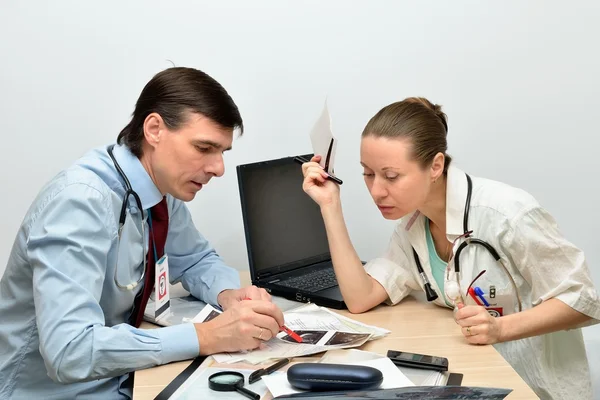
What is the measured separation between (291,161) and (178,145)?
2.01 ft

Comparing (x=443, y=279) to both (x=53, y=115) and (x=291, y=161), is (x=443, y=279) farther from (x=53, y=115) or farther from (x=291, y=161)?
(x=53, y=115)

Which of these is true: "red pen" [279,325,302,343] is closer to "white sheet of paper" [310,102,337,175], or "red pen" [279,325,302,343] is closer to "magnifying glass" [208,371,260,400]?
"magnifying glass" [208,371,260,400]

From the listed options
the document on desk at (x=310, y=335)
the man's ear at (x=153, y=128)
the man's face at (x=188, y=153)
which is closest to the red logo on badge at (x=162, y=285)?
the document on desk at (x=310, y=335)

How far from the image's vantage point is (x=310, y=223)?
2.29m

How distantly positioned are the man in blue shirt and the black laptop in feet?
0.61

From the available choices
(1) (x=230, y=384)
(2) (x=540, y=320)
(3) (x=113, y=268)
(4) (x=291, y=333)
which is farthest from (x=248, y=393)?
(2) (x=540, y=320)

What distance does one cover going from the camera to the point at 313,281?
209 cm

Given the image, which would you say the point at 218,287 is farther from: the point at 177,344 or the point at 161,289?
the point at 177,344

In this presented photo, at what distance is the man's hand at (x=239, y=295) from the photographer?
5.78 feet

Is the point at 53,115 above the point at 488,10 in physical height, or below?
below

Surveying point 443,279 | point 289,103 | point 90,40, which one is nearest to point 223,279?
point 443,279

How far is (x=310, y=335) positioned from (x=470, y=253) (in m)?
0.50

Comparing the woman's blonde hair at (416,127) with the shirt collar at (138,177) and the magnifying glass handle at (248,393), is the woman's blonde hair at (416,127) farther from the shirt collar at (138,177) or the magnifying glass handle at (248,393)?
the magnifying glass handle at (248,393)

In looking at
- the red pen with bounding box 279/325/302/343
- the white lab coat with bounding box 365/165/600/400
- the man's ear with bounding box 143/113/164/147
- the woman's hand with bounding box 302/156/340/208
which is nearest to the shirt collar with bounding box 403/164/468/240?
the white lab coat with bounding box 365/165/600/400
